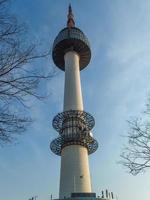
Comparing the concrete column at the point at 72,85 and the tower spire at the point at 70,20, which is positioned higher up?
the tower spire at the point at 70,20

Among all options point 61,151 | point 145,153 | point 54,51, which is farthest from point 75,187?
point 54,51

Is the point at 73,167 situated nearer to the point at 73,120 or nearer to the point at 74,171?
the point at 74,171

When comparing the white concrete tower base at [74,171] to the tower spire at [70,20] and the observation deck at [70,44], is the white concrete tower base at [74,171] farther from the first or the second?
the tower spire at [70,20]

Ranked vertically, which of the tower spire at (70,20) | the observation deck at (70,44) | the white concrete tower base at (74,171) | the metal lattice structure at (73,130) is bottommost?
the white concrete tower base at (74,171)

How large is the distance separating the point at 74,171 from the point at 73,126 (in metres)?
9.26

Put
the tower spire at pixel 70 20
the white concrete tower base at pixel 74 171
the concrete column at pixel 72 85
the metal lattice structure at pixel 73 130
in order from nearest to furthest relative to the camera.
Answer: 1. the white concrete tower base at pixel 74 171
2. the metal lattice structure at pixel 73 130
3. the concrete column at pixel 72 85
4. the tower spire at pixel 70 20

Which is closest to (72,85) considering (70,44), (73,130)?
(73,130)

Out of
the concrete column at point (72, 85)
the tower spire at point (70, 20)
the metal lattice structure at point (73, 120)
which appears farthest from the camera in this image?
the tower spire at point (70, 20)

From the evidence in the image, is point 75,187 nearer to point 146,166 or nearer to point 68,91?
point 68,91

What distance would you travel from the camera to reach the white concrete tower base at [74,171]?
50.2 meters

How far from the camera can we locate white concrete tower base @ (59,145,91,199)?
1978 inches

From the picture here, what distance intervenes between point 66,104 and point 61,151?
33.2 ft

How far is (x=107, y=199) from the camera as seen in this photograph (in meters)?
47.2

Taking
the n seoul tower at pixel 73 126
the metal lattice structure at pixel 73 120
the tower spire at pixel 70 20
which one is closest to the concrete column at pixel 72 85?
the n seoul tower at pixel 73 126
